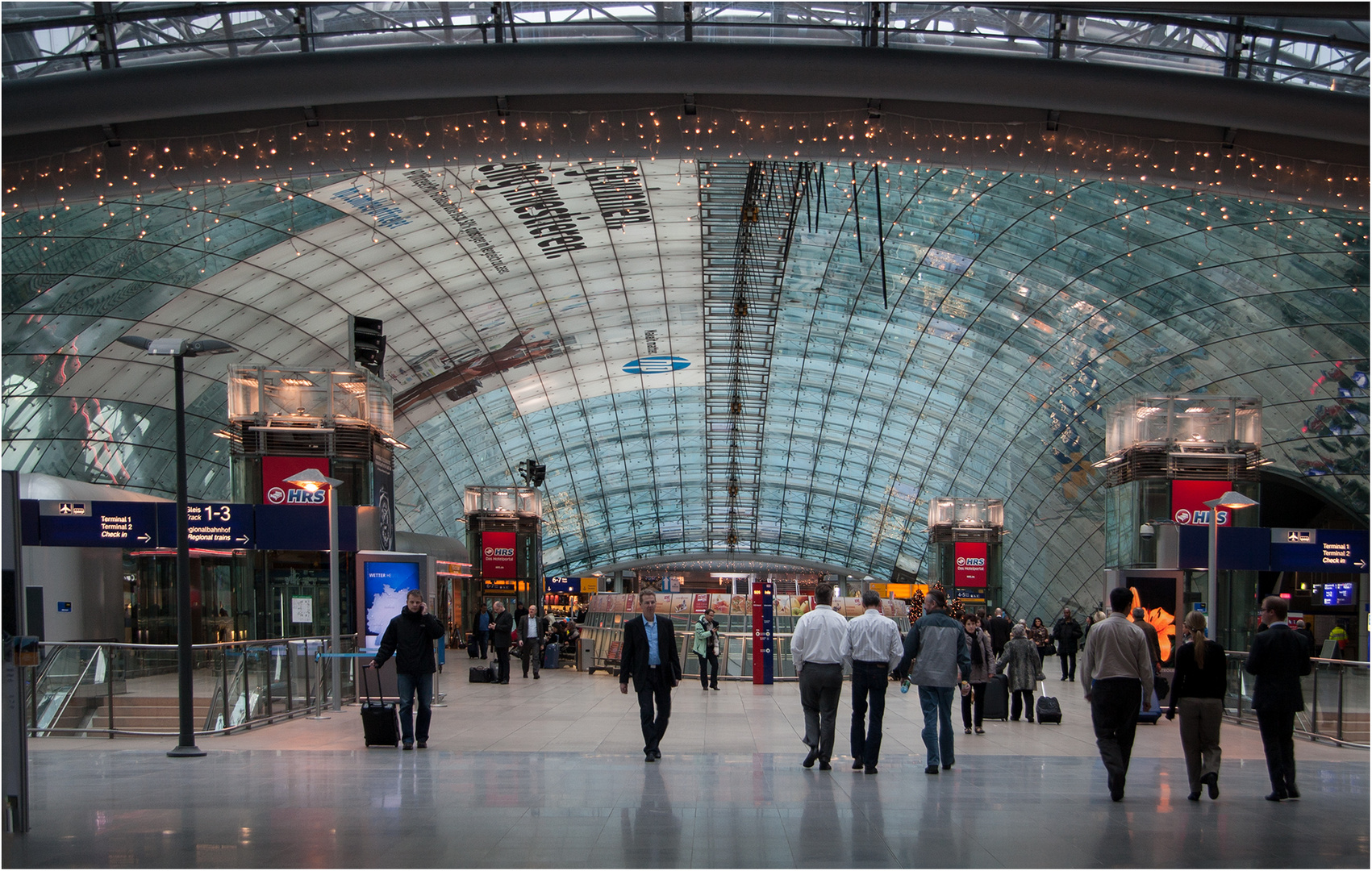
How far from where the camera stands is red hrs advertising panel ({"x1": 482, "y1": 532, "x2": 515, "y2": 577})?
46.3 m

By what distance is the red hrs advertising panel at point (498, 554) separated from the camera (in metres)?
46.3

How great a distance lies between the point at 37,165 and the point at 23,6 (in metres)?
2.35

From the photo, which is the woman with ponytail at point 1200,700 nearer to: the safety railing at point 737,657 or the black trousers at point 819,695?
the black trousers at point 819,695

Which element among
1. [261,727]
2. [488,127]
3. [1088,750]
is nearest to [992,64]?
[488,127]

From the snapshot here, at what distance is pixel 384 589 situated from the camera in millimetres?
21875

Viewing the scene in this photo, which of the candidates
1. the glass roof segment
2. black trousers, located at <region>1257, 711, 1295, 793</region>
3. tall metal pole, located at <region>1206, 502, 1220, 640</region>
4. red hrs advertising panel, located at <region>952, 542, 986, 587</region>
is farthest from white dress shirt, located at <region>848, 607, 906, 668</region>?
red hrs advertising panel, located at <region>952, 542, 986, 587</region>

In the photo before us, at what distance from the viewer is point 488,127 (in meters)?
16.1

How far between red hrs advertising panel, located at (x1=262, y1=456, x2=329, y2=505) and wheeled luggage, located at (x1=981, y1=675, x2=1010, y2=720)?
13677 millimetres

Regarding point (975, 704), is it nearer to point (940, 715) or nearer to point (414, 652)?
point (940, 715)

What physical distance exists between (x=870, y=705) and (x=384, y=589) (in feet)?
42.0

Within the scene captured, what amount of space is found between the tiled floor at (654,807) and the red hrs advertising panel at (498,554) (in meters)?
31.8

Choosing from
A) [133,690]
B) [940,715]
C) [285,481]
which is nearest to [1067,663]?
[285,481]

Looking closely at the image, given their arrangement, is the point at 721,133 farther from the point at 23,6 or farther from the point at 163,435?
the point at 163,435

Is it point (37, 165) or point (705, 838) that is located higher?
point (37, 165)
